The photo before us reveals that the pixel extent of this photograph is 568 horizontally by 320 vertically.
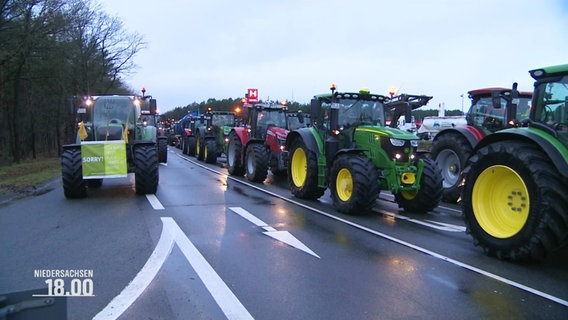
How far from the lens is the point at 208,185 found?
1325 centimetres

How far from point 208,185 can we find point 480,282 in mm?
9292

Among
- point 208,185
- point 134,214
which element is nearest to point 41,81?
point 208,185

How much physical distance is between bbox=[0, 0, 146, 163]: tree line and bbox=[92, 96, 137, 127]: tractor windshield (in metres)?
4.97

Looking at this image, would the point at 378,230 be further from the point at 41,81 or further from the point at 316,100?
the point at 41,81

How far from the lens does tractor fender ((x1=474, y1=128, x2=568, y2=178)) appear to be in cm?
532

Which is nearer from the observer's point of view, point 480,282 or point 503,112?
point 480,282

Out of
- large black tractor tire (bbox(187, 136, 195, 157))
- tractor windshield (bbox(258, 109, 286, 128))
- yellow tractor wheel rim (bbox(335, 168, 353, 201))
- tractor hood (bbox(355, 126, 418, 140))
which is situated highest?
tractor windshield (bbox(258, 109, 286, 128))

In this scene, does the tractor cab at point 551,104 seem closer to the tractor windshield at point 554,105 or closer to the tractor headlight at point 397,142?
the tractor windshield at point 554,105

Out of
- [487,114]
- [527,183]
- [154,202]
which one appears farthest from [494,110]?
[154,202]

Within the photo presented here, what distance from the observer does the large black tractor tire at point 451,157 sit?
1100 centimetres

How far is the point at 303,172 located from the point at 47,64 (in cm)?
2092

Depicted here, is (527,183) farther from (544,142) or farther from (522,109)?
(522,109)

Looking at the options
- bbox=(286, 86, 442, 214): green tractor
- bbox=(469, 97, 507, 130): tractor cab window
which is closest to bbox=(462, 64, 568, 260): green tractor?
bbox=(286, 86, 442, 214): green tractor

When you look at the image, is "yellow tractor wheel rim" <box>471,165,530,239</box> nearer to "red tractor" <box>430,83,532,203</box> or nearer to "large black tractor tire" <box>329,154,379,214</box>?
"large black tractor tire" <box>329,154,379,214</box>
